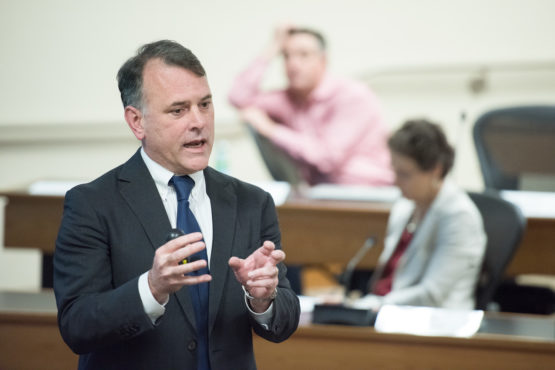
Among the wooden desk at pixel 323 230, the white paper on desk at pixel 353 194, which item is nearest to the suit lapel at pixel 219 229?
the wooden desk at pixel 323 230

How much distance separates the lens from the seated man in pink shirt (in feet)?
14.1

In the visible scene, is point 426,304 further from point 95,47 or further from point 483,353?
point 95,47

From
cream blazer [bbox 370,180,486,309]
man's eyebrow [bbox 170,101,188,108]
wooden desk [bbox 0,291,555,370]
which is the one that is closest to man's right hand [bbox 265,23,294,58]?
cream blazer [bbox 370,180,486,309]

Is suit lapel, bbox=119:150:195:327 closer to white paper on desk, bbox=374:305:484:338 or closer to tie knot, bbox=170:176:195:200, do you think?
tie knot, bbox=170:176:195:200

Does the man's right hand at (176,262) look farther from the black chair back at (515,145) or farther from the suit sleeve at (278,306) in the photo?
the black chair back at (515,145)

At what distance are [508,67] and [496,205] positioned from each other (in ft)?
10.00

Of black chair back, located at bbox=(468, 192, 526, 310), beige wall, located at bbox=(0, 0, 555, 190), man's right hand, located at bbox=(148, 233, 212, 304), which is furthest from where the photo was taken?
beige wall, located at bbox=(0, 0, 555, 190)

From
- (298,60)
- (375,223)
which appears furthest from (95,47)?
(375,223)

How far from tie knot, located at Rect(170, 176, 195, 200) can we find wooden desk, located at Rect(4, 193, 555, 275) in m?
1.87

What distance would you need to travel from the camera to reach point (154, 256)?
1.18m

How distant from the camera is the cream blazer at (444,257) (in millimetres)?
2510

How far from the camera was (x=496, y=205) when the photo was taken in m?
2.60

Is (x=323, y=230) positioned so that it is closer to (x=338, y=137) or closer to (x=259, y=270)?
(x=338, y=137)

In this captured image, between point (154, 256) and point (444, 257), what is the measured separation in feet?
4.99
